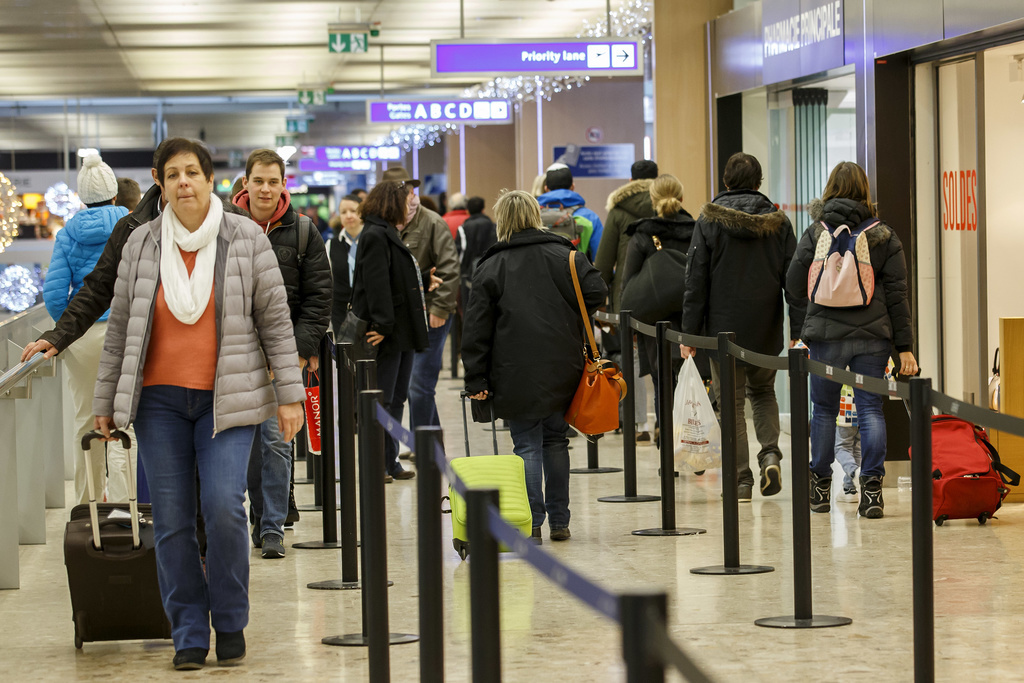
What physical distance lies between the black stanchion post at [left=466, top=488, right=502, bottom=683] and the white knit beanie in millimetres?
4204

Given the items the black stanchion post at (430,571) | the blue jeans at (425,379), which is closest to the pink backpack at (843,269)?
the blue jeans at (425,379)

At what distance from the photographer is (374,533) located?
3.98 metres

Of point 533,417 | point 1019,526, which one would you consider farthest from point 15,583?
point 1019,526

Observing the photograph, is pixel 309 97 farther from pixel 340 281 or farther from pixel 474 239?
pixel 340 281

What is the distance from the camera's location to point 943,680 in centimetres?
421

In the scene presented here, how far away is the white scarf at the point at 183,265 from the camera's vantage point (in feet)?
13.9

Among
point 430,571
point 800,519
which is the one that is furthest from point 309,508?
point 430,571

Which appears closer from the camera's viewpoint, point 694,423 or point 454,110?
point 694,423

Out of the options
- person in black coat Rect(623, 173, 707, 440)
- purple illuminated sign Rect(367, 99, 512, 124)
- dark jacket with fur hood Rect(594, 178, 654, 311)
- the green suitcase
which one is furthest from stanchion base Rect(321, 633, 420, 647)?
purple illuminated sign Rect(367, 99, 512, 124)

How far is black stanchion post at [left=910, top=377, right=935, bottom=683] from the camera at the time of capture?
3809 mm

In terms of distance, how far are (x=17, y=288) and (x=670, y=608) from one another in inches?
471

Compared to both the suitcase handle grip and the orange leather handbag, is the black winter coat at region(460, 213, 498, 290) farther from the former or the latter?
the suitcase handle grip

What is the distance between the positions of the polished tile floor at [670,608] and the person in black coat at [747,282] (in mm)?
514

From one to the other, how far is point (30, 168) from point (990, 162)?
4061cm
